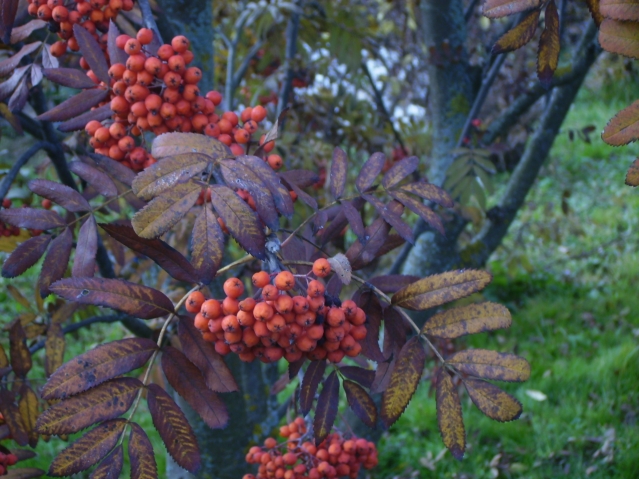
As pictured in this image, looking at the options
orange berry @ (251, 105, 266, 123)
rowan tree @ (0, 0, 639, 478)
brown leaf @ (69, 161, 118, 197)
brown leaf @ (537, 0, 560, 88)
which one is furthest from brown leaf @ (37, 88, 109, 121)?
brown leaf @ (537, 0, 560, 88)

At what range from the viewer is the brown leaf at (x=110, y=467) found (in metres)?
0.84

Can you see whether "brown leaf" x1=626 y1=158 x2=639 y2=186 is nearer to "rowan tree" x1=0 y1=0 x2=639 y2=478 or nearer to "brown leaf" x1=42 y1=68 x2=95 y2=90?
"rowan tree" x1=0 y1=0 x2=639 y2=478

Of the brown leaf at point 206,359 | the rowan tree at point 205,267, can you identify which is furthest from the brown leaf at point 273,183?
the brown leaf at point 206,359

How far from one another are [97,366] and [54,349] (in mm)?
558

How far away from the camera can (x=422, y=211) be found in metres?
1.04

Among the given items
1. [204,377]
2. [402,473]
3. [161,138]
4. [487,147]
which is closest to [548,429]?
[402,473]

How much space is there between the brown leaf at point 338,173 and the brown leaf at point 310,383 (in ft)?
1.20

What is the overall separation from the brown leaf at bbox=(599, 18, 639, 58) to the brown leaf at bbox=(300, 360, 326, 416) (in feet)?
2.47

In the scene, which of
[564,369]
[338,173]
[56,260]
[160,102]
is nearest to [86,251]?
[56,260]

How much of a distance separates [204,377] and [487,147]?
1594 millimetres

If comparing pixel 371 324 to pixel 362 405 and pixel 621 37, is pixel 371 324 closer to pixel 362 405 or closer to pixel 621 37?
pixel 362 405

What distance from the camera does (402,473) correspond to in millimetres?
2635

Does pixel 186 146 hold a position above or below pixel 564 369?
above

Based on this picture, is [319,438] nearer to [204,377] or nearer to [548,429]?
[204,377]
